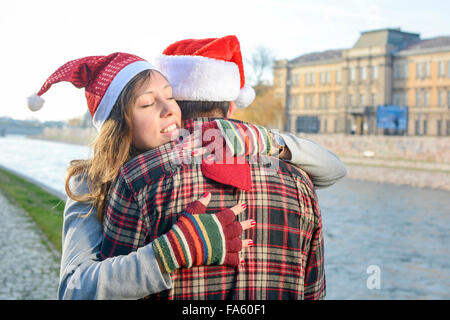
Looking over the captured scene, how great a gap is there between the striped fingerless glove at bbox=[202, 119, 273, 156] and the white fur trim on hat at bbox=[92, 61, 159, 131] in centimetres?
29

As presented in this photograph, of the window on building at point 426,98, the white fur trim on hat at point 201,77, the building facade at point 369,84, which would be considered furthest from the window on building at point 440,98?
the white fur trim on hat at point 201,77

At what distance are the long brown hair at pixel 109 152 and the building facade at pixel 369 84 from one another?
4412 cm

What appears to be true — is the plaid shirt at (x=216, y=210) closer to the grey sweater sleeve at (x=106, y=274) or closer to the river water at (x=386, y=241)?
the grey sweater sleeve at (x=106, y=274)

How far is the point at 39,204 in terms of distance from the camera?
1130 centimetres

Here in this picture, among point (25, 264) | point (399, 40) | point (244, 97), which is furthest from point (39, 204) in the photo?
point (399, 40)

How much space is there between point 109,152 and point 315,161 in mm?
649

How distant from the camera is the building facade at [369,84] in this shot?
43.8m

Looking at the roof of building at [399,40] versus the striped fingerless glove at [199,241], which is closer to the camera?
the striped fingerless glove at [199,241]

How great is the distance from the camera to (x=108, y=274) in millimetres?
1356

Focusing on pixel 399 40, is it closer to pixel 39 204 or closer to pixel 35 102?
pixel 39 204

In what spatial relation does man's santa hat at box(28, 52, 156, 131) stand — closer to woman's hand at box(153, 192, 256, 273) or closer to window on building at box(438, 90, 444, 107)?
woman's hand at box(153, 192, 256, 273)

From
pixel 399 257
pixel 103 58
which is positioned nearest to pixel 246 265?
pixel 103 58

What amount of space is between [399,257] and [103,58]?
12161 millimetres

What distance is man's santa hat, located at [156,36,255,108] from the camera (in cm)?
170
